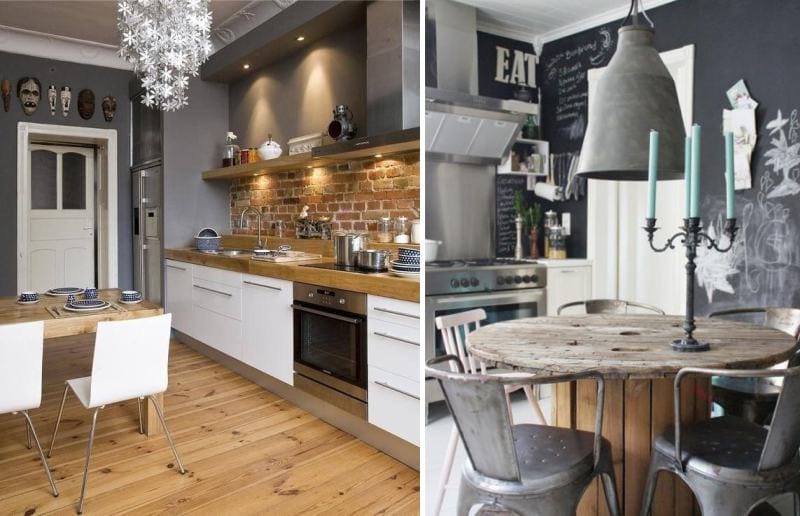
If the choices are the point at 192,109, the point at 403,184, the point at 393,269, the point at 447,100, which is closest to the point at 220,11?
the point at 192,109

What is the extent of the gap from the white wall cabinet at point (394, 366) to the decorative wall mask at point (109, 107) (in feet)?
12.3

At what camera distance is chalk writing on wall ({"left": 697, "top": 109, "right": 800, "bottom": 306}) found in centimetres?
95

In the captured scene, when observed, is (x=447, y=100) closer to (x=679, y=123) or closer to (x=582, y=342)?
(x=679, y=123)

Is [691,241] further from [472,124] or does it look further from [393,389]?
[393,389]

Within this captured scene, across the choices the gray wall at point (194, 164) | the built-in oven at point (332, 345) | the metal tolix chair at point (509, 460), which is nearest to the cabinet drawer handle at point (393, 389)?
the built-in oven at point (332, 345)

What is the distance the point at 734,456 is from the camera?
137 cm

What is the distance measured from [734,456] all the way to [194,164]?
4.77 m

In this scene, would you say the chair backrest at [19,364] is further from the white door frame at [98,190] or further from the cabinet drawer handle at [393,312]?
the white door frame at [98,190]

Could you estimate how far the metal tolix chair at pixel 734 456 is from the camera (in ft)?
4.02

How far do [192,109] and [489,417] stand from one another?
4616 millimetres

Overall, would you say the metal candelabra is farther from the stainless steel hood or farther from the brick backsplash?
the brick backsplash

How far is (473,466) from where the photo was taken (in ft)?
4.64

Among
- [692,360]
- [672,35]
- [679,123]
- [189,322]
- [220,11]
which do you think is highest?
[220,11]

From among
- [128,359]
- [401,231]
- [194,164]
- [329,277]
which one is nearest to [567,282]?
[329,277]
